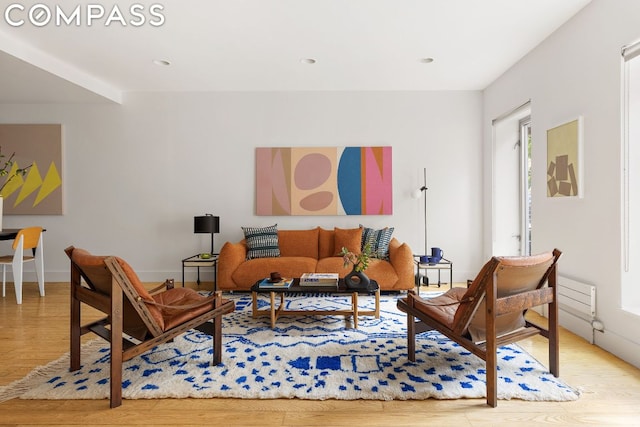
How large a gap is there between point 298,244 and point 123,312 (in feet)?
10.1

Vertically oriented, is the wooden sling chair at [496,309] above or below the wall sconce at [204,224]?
below

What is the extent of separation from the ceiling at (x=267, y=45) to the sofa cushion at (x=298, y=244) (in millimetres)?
2171

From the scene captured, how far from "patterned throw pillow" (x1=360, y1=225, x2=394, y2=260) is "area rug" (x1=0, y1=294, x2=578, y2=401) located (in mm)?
1639

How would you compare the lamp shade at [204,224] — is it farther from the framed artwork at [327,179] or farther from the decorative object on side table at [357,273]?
the decorative object on side table at [357,273]

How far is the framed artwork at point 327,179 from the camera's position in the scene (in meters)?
5.52

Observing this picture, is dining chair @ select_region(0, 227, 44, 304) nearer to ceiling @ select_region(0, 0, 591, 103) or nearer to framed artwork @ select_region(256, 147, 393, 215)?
ceiling @ select_region(0, 0, 591, 103)

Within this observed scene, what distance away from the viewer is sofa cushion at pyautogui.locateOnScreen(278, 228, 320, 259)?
518 centimetres

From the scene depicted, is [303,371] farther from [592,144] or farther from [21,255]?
[21,255]

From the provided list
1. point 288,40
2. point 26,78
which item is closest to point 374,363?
point 288,40

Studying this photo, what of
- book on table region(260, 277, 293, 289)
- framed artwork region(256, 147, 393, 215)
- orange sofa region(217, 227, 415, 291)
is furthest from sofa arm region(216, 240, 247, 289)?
book on table region(260, 277, 293, 289)

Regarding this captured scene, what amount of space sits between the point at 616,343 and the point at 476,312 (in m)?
1.48


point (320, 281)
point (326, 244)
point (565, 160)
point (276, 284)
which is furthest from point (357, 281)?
point (565, 160)

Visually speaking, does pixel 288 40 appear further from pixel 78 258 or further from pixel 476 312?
pixel 476 312

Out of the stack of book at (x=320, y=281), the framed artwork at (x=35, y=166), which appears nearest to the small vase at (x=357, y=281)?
the stack of book at (x=320, y=281)
